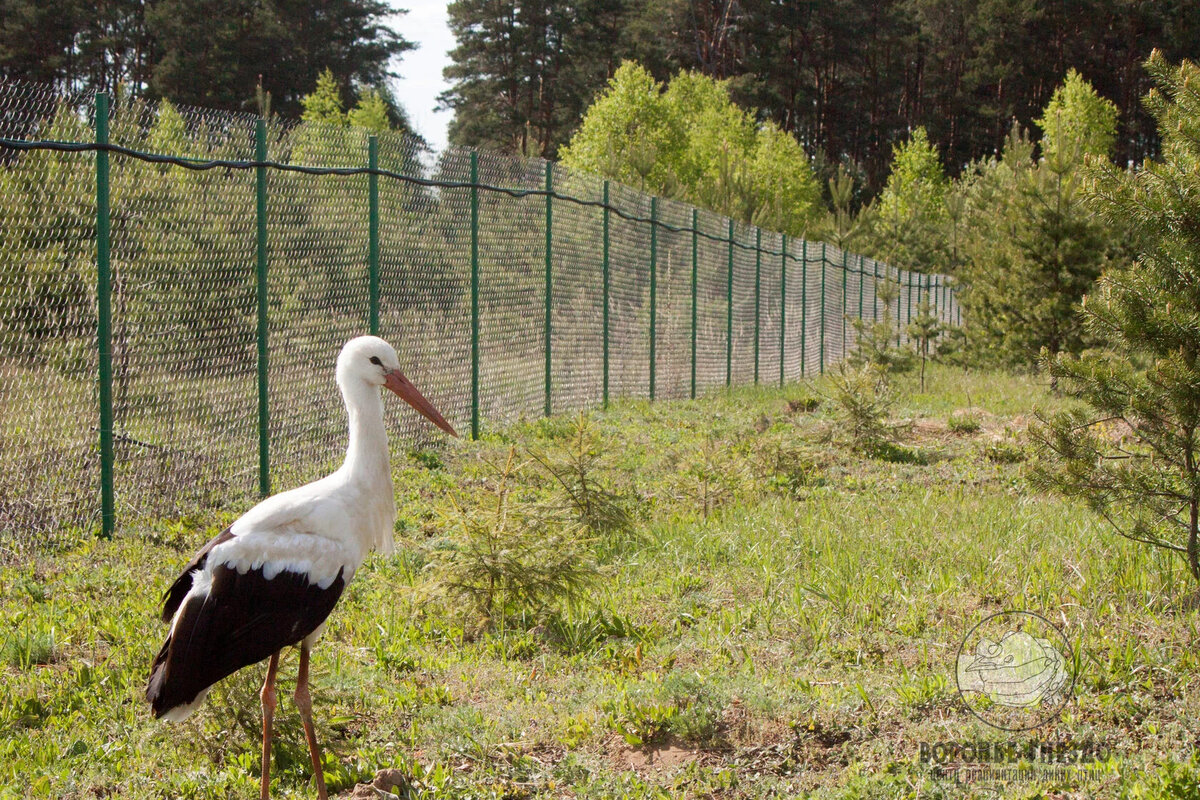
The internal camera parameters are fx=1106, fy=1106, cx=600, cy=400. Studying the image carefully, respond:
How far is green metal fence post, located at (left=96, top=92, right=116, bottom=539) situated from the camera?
20.4 feet

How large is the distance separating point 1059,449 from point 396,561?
11.2ft

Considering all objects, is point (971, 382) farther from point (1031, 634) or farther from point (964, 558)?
point (1031, 634)

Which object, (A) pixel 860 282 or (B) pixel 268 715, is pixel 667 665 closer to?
(B) pixel 268 715

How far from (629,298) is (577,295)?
151 cm

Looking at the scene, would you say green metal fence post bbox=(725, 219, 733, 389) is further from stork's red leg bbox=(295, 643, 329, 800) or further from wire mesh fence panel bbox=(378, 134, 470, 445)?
stork's red leg bbox=(295, 643, 329, 800)

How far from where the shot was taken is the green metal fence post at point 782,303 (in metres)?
19.2

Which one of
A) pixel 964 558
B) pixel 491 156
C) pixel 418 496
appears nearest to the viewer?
pixel 964 558

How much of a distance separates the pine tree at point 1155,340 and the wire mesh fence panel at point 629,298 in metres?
8.12

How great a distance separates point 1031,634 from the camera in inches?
176

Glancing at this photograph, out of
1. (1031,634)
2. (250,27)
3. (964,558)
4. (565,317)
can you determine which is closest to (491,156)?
(565,317)

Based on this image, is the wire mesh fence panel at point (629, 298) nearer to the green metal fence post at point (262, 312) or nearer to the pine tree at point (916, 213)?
the green metal fence post at point (262, 312)

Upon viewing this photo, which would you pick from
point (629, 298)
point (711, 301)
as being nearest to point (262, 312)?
point (629, 298)

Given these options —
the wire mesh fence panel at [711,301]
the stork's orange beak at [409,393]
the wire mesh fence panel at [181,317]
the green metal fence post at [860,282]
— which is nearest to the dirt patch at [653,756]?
the stork's orange beak at [409,393]

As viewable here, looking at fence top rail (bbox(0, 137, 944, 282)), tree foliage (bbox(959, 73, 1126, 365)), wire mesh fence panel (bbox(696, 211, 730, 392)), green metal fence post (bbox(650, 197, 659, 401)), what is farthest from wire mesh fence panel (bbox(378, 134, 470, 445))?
tree foliage (bbox(959, 73, 1126, 365))
